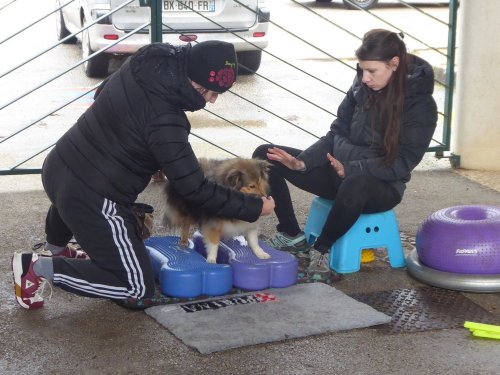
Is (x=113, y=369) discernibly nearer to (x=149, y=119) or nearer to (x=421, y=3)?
(x=149, y=119)

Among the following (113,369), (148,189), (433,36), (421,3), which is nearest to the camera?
(113,369)

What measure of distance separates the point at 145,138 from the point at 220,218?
0.73 m

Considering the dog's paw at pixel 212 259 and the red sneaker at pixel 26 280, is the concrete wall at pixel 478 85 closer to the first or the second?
the dog's paw at pixel 212 259

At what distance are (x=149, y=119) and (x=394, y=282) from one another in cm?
174

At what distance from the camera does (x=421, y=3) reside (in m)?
18.2

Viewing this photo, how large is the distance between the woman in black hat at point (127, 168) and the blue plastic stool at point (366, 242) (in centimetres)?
73

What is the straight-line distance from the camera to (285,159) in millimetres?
5285

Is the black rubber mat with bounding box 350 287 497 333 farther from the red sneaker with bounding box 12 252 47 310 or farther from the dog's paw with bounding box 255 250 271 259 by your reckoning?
the red sneaker with bounding box 12 252 47 310

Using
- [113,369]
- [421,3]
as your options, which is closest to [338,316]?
[113,369]

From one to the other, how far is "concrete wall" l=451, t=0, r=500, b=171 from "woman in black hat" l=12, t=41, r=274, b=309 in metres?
3.31

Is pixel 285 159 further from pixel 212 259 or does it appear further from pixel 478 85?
pixel 478 85

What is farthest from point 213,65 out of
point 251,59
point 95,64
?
point 251,59

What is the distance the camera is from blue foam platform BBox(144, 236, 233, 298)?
4.68 m

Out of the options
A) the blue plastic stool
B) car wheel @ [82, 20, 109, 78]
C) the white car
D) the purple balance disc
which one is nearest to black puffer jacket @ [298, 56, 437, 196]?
the blue plastic stool
